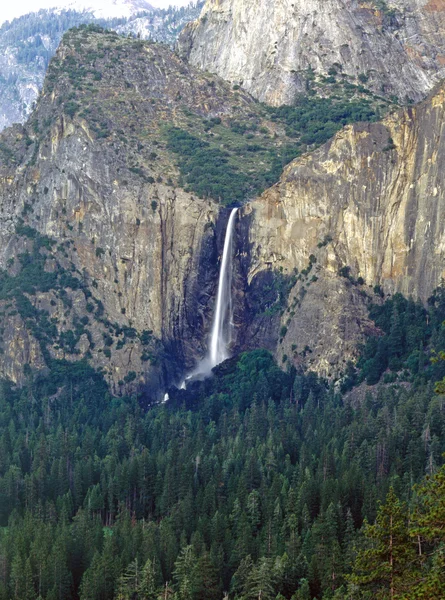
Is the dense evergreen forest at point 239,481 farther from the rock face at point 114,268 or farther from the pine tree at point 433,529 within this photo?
the rock face at point 114,268

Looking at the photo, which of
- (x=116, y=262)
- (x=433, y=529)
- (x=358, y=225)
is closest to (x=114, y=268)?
(x=116, y=262)

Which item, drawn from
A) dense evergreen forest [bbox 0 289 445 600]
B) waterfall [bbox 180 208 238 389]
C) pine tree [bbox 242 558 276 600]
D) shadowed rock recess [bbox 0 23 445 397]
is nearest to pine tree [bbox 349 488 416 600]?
dense evergreen forest [bbox 0 289 445 600]

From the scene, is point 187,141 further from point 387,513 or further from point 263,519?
point 387,513

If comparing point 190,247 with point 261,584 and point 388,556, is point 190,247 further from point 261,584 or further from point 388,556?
point 388,556

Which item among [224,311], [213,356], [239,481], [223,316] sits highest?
[224,311]

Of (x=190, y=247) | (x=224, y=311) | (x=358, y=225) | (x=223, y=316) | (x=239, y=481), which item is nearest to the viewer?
(x=239, y=481)

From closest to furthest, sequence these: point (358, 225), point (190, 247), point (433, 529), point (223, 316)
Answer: point (433, 529) → point (358, 225) → point (190, 247) → point (223, 316)

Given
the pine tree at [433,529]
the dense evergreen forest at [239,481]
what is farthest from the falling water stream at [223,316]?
the pine tree at [433,529]
